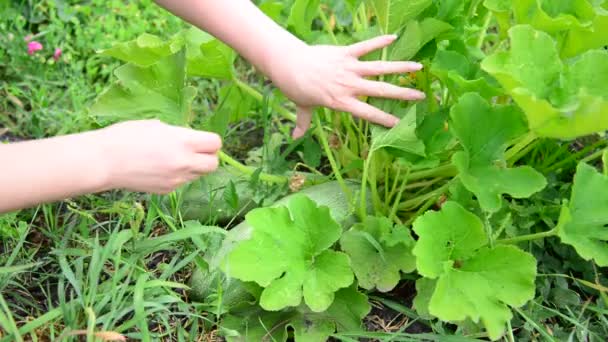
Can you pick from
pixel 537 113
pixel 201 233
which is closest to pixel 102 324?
pixel 201 233

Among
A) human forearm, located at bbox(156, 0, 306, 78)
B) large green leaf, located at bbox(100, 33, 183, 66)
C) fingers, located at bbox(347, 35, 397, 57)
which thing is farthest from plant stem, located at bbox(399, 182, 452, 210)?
large green leaf, located at bbox(100, 33, 183, 66)

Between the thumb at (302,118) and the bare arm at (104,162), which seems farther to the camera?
the thumb at (302,118)

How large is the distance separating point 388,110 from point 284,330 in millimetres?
550

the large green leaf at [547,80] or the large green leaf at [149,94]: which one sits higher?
the large green leaf at [547,80]

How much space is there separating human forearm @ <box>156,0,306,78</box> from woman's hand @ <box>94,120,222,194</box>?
1.09ft

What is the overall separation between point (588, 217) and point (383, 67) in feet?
1.68

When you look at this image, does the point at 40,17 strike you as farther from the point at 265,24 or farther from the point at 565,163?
the point at 565,163

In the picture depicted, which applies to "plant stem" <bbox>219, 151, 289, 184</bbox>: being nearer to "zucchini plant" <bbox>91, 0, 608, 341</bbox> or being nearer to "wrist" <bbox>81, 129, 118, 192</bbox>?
"zucchini plant" <bbox>91, 0, 608, 341</bbox>

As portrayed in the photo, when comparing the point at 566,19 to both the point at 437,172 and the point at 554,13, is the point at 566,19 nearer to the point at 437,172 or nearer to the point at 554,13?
the point at 554,13

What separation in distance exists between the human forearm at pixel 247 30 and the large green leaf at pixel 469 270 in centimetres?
48

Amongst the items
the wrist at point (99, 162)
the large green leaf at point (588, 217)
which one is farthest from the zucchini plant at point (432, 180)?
the wrist at point (99, 162)

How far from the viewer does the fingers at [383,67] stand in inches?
60.0

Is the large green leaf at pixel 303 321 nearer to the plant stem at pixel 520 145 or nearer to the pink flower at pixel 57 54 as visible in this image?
the plant stem at pixel 520 145

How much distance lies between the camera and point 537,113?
4.29 feet
